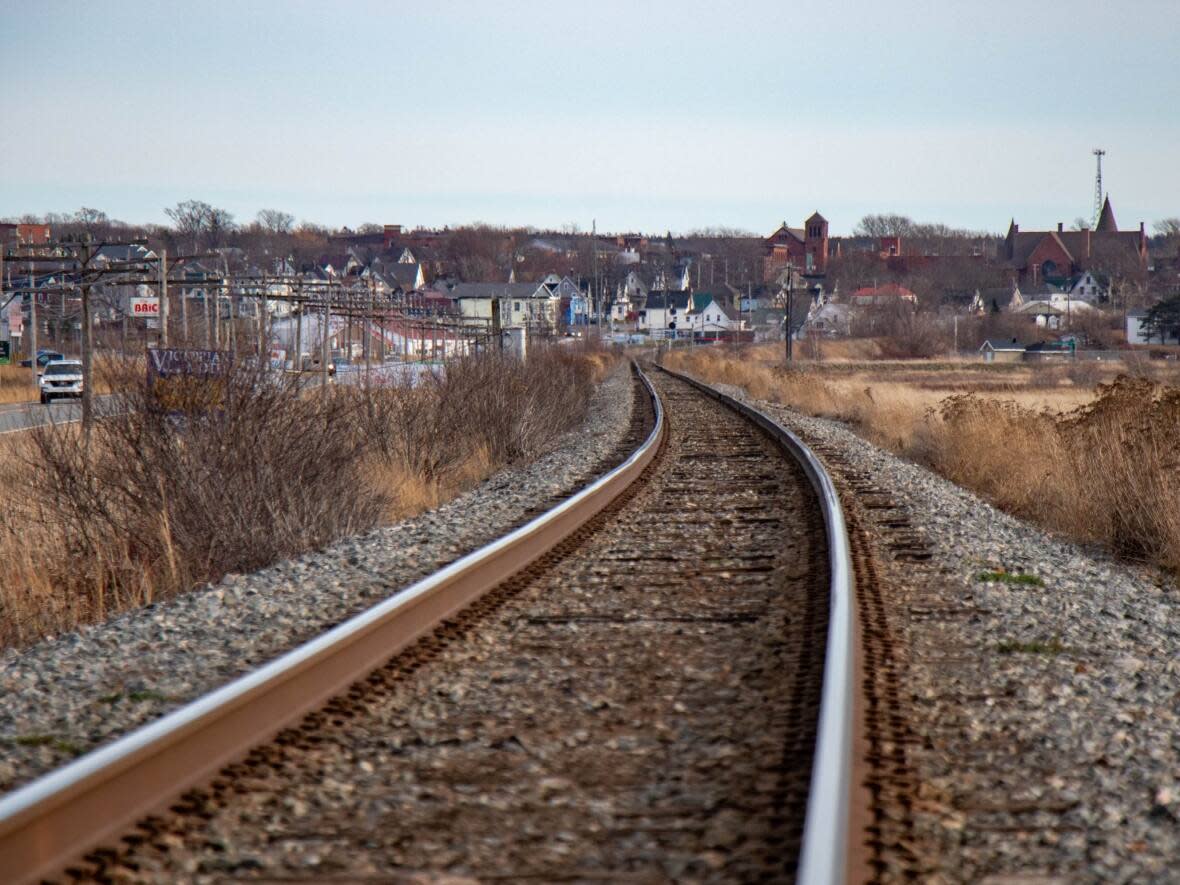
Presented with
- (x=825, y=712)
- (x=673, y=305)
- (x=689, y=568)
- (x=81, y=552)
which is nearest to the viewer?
(x=825, y=712)

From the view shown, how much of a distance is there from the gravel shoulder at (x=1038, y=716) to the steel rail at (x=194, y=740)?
2403 millimetres

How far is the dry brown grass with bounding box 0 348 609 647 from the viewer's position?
34.4ft

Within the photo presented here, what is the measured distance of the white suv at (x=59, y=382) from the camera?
4453 cm

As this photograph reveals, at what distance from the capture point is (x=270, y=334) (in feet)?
43.6

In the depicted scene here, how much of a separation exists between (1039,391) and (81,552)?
4847 cm

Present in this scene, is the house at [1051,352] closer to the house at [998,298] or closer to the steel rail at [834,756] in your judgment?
the house at [998,298]

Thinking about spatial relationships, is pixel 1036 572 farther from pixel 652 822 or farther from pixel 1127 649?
pixel 652 822

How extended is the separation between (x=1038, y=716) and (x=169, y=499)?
25.4ft

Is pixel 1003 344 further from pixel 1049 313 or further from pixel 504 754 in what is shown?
pixel 504 754

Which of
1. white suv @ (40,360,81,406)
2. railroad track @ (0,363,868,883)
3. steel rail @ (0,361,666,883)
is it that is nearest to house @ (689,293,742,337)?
white suv @ (40,360,81,406)

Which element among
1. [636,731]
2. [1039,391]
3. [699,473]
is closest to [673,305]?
[1039,391]

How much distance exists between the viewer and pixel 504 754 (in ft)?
17.1

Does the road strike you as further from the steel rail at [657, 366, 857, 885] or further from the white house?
the white house

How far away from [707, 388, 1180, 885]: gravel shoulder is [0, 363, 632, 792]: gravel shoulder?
122 inches
